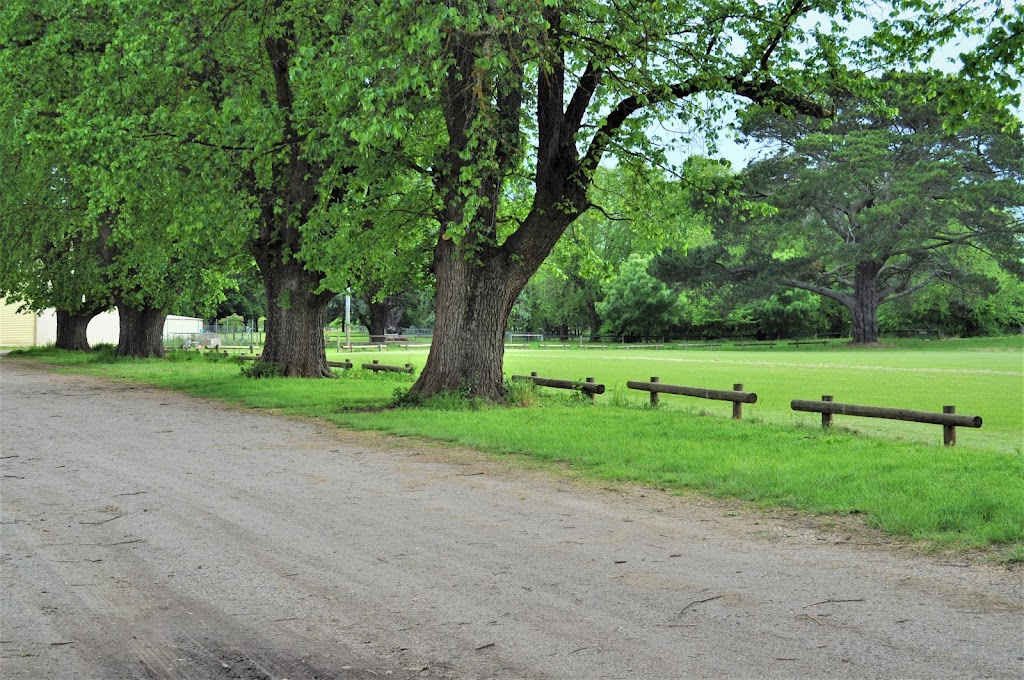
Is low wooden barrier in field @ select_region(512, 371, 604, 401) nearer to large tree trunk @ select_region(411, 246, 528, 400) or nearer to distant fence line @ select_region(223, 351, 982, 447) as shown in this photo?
distant fence line @ select_region(223, 351, 982, 447)

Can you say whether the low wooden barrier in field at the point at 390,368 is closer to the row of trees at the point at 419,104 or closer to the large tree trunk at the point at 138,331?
the row of trees at the point at 419,104

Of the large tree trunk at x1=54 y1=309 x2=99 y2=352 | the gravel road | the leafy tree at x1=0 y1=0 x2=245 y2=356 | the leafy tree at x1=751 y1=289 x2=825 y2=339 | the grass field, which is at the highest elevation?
the leafy tree at x1=0 y1=0 x2=245 y2=356

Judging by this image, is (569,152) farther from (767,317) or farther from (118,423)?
(767,317)

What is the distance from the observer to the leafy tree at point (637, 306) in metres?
70.9

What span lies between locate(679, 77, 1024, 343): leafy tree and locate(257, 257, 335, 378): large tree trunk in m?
30.7

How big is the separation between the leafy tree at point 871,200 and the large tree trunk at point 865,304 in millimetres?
67

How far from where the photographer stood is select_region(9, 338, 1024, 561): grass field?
312 inches

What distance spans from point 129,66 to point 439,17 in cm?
831

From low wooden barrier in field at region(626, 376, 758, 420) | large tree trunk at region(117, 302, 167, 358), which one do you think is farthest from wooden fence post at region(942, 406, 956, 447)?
large tree trunk at region(117, 302, 167, 358)

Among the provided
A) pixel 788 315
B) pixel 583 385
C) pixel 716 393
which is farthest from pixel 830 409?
pixel 788 315

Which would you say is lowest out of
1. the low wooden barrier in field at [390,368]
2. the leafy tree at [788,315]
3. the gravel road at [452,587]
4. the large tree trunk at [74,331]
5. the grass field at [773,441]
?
the gravel road at [452,587]

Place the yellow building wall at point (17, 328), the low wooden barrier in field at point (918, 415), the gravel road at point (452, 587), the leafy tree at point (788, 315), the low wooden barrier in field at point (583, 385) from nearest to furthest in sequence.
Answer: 1. the gravel road at point (452, 587)
2. the low wooden barrier in field at point (918, 415)
3. the low wooden barrier in field at point (583, 385)
4. the yellow building wall at point (17, 328)
5. the leafy tree at point (788, 315)

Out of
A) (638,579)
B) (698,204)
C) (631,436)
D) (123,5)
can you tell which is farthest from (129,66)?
(698,204)

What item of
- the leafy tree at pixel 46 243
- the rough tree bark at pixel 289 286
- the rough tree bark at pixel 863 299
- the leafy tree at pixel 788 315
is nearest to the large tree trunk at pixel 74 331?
the leafy tree at pixel 46 243
